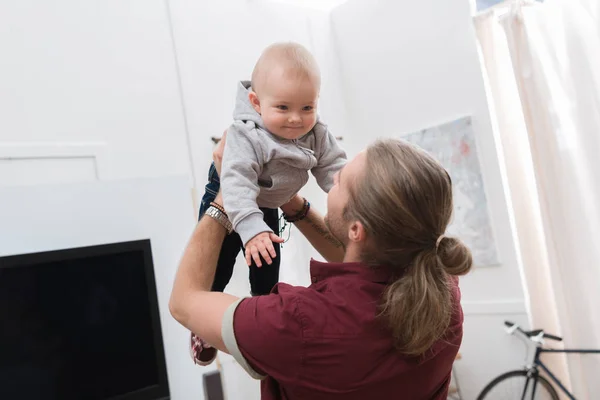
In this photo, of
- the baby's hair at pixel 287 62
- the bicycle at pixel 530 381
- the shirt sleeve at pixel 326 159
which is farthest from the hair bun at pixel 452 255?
the bicycle at pixel 530 381

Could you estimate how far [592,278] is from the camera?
107 inches

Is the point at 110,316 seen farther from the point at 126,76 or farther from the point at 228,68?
the point at 228,68

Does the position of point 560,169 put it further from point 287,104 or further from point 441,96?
point 287,104

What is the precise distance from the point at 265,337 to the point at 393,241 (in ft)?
1.03

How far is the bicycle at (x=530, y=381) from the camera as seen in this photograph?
2938mm

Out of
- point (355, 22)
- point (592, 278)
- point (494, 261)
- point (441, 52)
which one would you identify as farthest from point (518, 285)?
point (355, 22)

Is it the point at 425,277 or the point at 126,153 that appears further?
the point at 126,153

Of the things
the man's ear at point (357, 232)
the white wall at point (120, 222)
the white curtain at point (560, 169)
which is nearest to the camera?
the man's ear at point (357, 232)

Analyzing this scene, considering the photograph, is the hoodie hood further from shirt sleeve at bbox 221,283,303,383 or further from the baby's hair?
shirt sleeve at bbox 221,283,303,383

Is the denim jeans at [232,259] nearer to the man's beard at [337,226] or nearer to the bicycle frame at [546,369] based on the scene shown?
the man's beard at [337,226]

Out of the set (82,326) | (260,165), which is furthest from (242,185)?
(82,326)

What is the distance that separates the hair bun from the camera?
1.04 m

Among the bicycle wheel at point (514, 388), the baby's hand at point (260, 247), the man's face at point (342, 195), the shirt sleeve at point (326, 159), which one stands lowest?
the bicycle wheel at point (514, 388)

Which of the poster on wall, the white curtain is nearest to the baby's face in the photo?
the white curtain
